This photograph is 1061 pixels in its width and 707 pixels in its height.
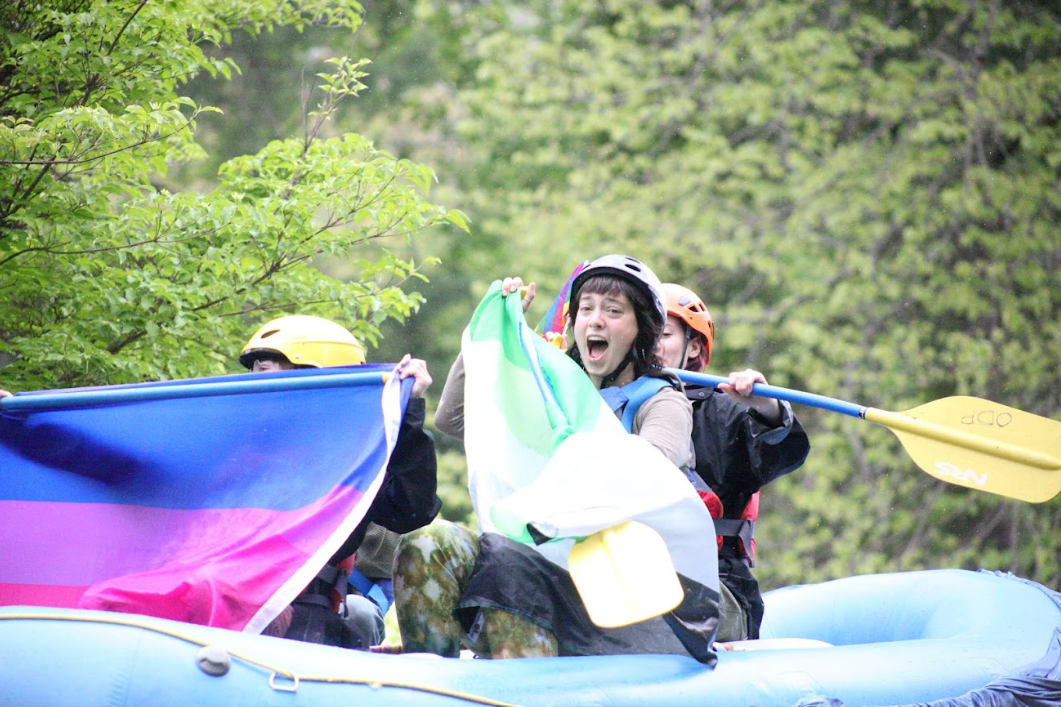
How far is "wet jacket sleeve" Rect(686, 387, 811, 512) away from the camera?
4.00 m

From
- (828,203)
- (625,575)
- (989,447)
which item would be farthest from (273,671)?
(828,203)

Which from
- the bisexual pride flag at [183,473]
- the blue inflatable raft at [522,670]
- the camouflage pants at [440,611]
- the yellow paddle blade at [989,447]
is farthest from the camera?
the yellow paddle blade at [989,447]

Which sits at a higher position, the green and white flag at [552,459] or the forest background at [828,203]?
the green and white flag at [552,459]

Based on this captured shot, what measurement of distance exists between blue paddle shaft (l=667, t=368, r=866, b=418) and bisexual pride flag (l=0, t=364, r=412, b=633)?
3.64ft

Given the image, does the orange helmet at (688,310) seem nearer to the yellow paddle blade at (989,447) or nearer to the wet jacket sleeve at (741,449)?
the wet jacket sleeve at (741,449)

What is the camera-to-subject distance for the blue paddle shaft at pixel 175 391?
359 centimetres

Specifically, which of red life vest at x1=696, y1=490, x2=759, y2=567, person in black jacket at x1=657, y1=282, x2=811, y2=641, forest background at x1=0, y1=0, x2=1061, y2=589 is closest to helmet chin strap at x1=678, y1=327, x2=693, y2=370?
person in black jacket at x1=657, y1=282, x2=811, y2=641

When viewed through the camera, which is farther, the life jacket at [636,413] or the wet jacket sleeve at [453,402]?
the wet jacket sleeve at [453,402]

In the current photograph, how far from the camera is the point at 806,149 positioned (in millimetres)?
11883

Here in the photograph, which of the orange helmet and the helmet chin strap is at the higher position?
the orange helmet

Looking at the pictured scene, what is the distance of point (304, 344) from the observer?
167 inches

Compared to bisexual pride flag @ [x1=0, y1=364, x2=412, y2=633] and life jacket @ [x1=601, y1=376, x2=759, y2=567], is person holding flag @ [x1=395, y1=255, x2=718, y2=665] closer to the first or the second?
life jacket @ [x1=601, y1=376, x2=759, y2=567]

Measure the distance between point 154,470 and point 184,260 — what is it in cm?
192

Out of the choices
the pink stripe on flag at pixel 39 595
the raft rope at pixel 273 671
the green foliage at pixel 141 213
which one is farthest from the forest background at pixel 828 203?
the raft rope at pixel 273 671
